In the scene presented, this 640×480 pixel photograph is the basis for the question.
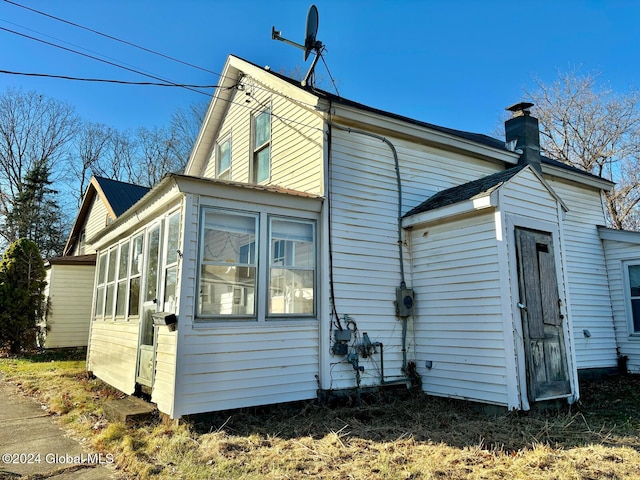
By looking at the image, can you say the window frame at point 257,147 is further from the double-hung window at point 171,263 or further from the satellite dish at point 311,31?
the double-hung window at point 171,263

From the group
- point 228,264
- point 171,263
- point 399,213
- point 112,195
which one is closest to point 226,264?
point 228,264

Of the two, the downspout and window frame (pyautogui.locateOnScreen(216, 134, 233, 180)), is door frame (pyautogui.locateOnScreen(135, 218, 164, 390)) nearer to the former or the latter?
the downspout

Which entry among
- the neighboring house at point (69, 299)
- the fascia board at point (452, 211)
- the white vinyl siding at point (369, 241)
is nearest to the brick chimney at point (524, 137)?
the white vinyl siding at point (369, 241)

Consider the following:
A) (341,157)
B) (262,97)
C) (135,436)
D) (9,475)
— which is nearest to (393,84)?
(262,97)

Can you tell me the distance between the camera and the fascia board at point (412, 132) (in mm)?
7117

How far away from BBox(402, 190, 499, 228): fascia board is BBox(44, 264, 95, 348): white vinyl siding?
13246mm

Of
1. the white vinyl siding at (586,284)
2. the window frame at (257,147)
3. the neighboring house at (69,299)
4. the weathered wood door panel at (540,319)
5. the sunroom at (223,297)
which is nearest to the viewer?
the sunroom at (223,297)

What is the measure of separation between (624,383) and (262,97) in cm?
913

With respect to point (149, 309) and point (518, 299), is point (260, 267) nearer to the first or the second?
point (149, 309)

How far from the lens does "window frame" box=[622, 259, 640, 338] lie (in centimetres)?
939

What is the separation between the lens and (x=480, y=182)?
7.02m

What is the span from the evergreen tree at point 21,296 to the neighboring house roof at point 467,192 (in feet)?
43.6

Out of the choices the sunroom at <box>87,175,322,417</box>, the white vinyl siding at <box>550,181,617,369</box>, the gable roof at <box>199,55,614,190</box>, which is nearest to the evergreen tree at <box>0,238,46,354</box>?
the gable roof at <box>199,55,614,190</box>

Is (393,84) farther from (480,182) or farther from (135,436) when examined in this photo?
(135,436)
